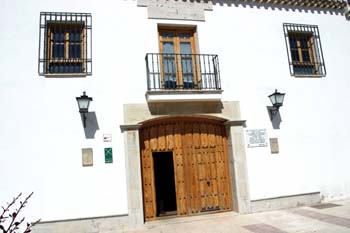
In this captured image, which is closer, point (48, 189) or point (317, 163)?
point (48, 189)

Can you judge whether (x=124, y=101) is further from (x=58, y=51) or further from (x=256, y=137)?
(x=256, y=137)

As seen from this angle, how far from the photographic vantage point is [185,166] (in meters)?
7.78

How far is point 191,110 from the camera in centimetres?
777

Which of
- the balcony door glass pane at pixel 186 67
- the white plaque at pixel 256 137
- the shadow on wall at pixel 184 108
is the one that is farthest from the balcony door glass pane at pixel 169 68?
the white plaque at pixel 256 137

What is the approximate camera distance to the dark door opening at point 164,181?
802 cm

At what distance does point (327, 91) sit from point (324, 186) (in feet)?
9.25

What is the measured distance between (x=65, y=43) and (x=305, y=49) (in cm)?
711

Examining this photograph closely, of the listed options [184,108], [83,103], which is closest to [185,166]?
[184,108]

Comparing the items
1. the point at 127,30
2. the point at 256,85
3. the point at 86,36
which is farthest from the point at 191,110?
the point at 86,36

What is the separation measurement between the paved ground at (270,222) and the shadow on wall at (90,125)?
2.40 metres

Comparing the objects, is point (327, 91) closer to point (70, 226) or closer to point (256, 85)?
point (256, 85)

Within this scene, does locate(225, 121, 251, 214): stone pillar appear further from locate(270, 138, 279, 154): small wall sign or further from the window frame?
the window frame

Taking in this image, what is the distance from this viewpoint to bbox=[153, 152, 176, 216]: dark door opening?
8.02 metres

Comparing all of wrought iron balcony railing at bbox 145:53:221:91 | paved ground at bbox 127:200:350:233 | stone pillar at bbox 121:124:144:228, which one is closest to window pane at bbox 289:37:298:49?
wrought iron balcony railing at bbox 145:53:221:91
